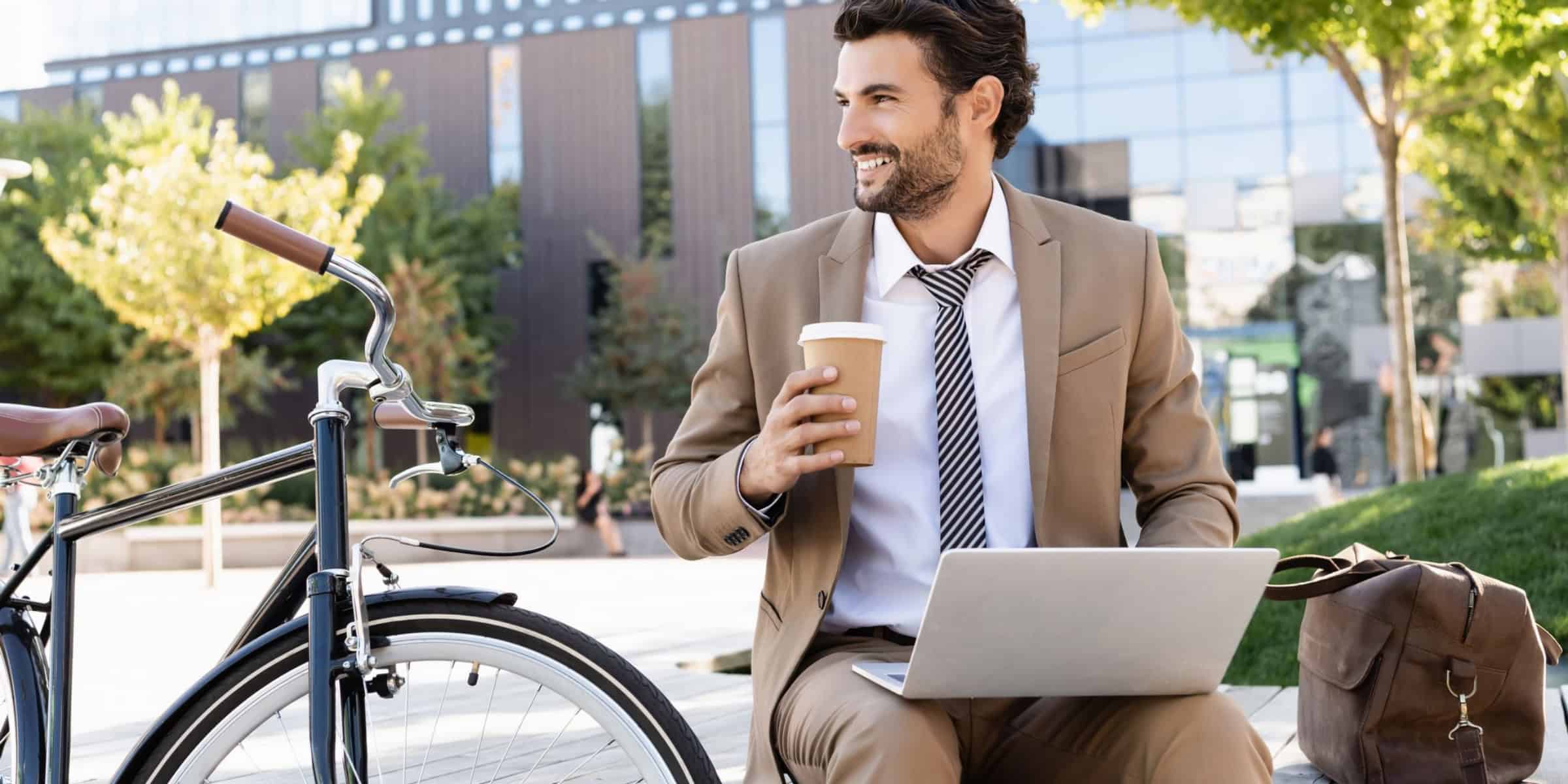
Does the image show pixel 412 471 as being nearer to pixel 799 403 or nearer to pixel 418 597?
pixel 418 597

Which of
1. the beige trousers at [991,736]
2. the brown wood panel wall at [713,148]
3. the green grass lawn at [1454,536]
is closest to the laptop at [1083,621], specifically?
the beige trousers at [991,736]

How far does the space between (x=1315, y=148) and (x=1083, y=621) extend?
31.2 meters

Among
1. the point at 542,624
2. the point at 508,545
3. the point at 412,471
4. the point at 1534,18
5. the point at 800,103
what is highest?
the point at 800,103

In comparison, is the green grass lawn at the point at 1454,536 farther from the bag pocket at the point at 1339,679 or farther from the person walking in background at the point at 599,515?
the person walking in background at the point at 599,515

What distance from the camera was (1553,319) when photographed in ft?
91.5

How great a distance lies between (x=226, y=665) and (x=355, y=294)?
100ft

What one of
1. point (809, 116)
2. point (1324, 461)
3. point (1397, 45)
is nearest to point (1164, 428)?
point (1397, 45)

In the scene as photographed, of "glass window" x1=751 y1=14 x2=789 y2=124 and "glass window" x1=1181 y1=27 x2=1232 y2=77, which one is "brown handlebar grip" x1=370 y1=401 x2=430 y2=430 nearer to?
"glass window" x1=1181 y1=27 x2=1232 y2=77

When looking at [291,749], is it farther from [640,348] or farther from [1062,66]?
[1062,66]

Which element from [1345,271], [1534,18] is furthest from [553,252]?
[1534,18]

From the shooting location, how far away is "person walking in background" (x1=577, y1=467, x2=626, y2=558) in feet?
64.6

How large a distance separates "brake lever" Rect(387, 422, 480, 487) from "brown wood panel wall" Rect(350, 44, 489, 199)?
33.9 m

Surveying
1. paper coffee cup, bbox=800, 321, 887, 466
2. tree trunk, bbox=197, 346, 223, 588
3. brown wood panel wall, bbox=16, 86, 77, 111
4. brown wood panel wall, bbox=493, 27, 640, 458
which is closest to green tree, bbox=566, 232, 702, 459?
brown wood panel wall, bbox=493, 27, 640, 458

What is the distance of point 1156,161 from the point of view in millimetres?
31453
